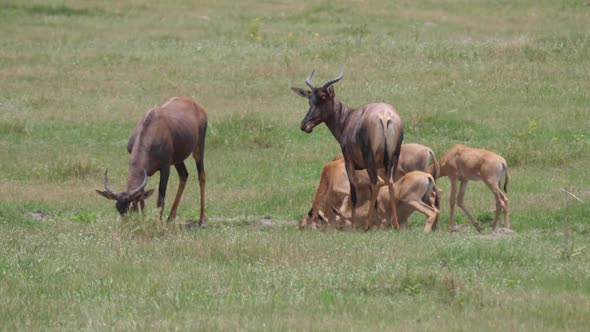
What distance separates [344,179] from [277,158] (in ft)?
13.1

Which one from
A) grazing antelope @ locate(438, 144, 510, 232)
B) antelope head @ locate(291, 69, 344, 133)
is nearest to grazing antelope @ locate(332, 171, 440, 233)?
grazing antelope @ locate(438, 144, 510, 232)

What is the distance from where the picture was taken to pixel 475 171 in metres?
14.9

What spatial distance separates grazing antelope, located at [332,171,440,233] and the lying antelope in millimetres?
340

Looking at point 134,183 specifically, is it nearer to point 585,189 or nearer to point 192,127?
point 192,127

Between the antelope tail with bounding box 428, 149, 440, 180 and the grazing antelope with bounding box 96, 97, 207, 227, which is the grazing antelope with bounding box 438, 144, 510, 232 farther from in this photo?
the grazing antelope with bounding box 96, 97, 207, 227

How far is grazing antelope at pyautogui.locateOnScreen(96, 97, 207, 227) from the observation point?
13998mm

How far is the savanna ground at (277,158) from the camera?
9.54 meters

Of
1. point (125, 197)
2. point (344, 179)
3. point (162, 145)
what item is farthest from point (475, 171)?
point (125, 197)

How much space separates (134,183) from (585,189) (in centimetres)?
636

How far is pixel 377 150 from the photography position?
14.4 meters

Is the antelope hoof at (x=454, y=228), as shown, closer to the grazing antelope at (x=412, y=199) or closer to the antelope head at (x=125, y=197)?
the grazing antelope at (x=412, y=199)

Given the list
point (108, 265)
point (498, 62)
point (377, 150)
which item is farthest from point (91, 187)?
point (498, 62)

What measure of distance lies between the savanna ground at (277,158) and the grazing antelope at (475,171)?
474 mm

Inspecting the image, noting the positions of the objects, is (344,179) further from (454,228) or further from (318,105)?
(454,228)
